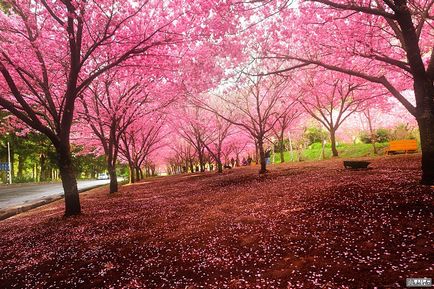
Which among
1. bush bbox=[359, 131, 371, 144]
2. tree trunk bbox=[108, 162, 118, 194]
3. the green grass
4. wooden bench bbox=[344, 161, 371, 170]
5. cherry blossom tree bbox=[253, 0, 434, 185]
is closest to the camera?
cherry blossom tree bbox=[253, 0, 434, 185]

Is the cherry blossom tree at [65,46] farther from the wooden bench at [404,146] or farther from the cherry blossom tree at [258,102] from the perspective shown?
the wooden bench at [404,146]

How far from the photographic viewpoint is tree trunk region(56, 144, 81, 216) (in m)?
12.7

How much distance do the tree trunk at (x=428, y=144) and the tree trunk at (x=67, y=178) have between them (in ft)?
45.0

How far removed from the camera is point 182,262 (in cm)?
630

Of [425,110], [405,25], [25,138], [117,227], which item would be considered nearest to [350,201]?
[425,110]

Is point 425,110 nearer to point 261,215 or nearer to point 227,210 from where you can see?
point 261,215

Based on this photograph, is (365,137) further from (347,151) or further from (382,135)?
(347,151)

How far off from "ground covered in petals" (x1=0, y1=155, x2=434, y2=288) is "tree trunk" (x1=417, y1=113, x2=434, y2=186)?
0.57m

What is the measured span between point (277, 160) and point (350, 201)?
61948mm

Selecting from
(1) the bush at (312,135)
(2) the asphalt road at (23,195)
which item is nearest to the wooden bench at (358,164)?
(2) the asphalt road at (23,195)

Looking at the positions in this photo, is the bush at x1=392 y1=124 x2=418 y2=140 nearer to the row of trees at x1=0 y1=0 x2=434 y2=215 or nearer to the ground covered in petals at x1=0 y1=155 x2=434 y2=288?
the row of trees at x1=0 y1=0 x2=434 y2=215

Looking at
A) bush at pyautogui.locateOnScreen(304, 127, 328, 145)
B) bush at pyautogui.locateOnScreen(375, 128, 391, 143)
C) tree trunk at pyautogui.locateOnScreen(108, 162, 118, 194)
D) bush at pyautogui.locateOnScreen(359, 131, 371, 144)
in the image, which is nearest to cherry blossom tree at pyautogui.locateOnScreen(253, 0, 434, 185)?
tree trunk at pyautogui.locateOnScreen(108, 162, 118, 194)

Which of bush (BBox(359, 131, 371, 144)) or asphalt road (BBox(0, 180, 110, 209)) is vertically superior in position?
bush (BBox(359, 131, 371, 144))

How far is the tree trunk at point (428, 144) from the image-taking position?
29.7ft
